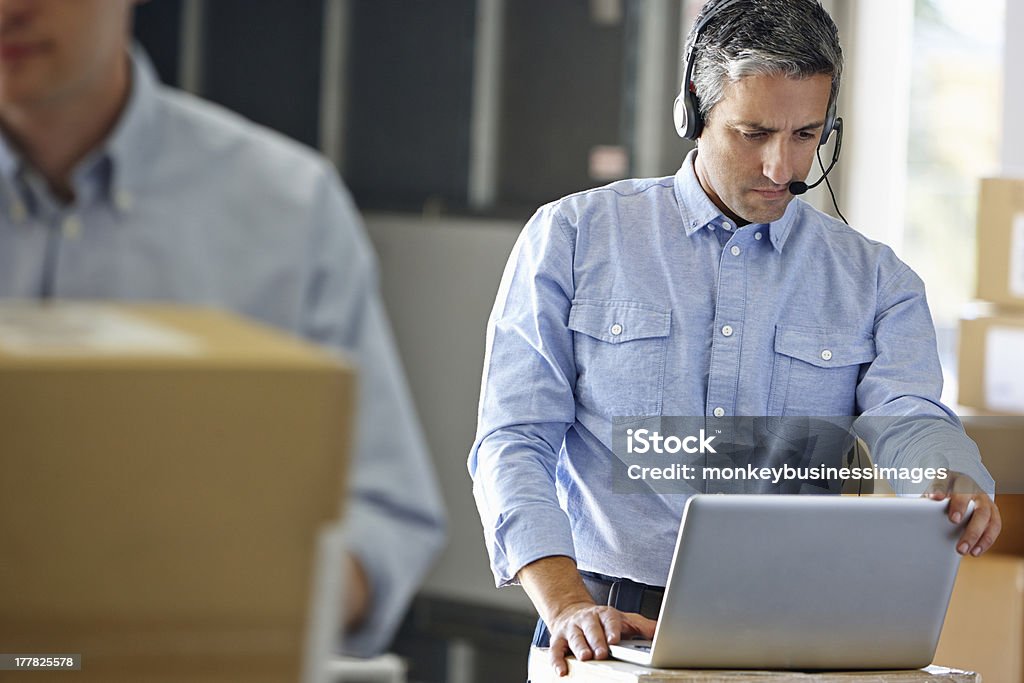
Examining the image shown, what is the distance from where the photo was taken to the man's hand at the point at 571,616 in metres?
1.33

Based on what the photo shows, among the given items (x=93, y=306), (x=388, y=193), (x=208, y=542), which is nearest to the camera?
(x=208, y=542)

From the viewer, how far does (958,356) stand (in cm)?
258

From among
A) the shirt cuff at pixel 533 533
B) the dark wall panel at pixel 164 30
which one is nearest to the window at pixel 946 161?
the dark wall panel at pixel 164 30

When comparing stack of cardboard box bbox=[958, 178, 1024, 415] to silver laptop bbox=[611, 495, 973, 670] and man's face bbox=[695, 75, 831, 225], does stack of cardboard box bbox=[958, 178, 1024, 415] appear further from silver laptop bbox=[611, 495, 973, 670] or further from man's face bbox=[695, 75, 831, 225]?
Answer: silver laptop bbox=[611, 495, 973, 670]

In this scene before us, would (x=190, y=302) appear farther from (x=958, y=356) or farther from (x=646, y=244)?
(x=958, y=356)

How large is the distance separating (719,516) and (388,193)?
6.12 feet

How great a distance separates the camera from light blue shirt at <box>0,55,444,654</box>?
0.86m

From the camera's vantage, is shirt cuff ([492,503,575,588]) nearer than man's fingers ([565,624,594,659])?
No

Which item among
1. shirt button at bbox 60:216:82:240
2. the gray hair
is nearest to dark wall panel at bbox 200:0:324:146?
the gray hair

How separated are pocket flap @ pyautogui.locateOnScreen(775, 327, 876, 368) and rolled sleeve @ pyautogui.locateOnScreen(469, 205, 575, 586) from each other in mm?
244

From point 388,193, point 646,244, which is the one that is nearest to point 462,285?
point 388,193

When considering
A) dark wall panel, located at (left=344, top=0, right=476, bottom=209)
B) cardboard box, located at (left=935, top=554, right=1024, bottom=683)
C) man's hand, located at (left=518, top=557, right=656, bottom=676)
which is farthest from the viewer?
dark wall panel, located at (left=344, top=0, right=476, bottom=209)

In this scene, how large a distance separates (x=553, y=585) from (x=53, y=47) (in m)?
0.79

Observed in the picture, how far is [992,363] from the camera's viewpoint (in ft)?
8.34
